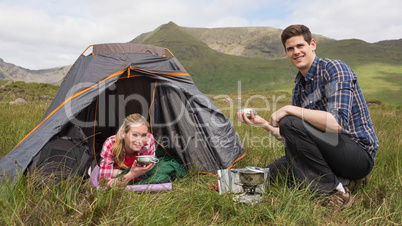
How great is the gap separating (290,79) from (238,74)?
22180 millimetres

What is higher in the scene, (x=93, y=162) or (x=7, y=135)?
(x=7, y=135)

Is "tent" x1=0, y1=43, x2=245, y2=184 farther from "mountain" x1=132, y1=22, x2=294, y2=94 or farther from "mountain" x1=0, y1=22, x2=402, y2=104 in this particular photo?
"mountain" x1=132, y1=22, x2=294, y2=94

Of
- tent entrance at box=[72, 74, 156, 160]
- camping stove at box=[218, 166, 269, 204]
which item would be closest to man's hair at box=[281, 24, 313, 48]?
camping stove at box=[218, 166, 269, 204]

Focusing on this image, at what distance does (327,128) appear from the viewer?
245cm

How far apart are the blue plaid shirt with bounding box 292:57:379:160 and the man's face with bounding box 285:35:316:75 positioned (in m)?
0.08

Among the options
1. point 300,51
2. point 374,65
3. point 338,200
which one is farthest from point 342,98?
point 374,65

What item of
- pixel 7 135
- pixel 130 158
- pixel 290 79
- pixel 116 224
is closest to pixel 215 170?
pixel 130 158

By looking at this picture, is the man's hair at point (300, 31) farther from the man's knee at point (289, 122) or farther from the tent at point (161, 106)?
the tent at point (161, 106)

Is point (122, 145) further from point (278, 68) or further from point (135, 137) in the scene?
point (278, 68)

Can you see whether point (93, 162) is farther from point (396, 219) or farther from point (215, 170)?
point (396, 219)

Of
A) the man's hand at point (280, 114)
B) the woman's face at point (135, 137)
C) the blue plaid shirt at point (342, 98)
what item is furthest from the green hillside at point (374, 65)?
the woman's face at point (135, 137)

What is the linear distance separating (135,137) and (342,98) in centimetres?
230

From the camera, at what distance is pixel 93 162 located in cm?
403

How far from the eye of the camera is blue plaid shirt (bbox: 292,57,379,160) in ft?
7.99
